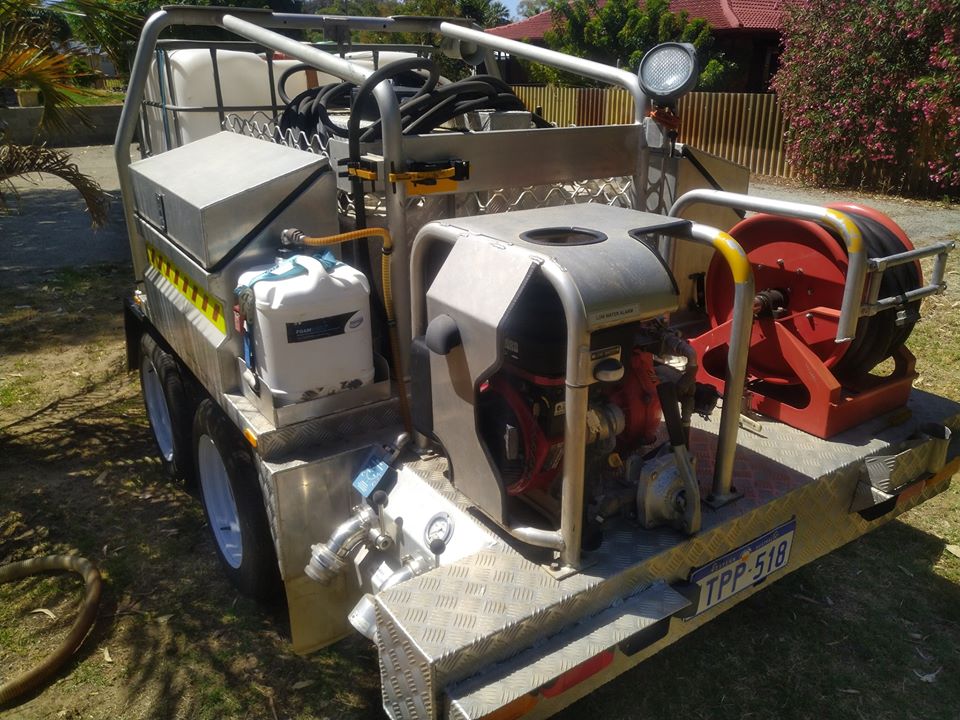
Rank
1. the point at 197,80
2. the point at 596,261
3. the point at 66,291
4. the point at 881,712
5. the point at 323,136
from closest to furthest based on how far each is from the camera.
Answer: the point at 596,261 < the point at 881,712 < the point at 323,136 < the point at 197,80 < the point at 66,291

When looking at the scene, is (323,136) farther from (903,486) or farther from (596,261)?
(903,486)

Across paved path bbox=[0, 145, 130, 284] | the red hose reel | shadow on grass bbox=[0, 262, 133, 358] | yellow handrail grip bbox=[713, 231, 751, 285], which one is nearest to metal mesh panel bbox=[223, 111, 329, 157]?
yellow handrail grip bbox=[713, 231, 751, 285]

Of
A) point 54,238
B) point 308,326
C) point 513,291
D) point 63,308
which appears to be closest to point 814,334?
point 513,291

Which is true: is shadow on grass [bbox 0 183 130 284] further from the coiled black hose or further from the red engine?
the red engine

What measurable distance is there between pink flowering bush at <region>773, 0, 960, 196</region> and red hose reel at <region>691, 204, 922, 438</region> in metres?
9.57

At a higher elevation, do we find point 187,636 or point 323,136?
point 323,136

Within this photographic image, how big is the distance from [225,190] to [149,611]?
178 cm

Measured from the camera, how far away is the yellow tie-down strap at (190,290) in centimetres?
291

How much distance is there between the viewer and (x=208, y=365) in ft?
9.99

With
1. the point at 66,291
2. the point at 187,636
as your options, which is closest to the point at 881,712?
the point at 187,636

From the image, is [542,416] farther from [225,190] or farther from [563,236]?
[225,190]

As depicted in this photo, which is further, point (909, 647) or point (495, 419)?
point (909, 647)

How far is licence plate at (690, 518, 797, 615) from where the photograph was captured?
2285 millimetres

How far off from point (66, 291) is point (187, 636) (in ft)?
19.8
